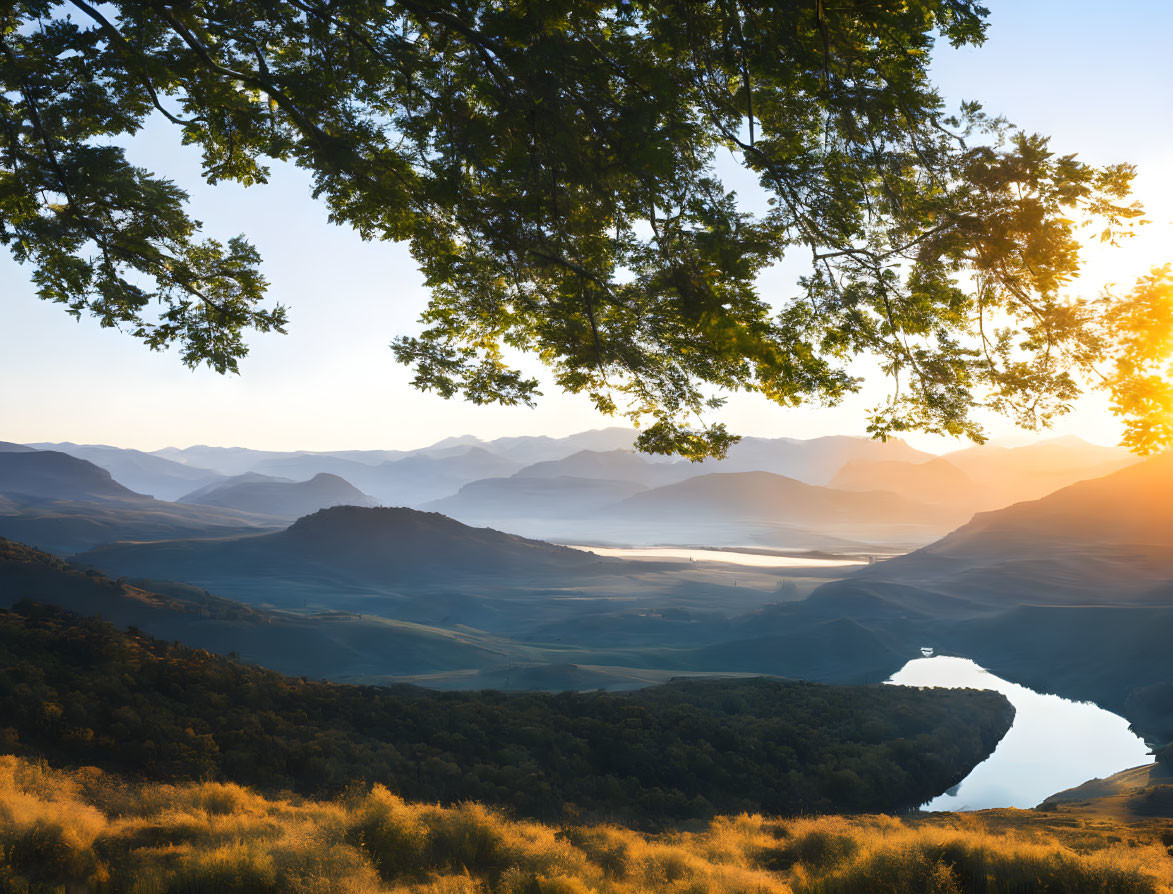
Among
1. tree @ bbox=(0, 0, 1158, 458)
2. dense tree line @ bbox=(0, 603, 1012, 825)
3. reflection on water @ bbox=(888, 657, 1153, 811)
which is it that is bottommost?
reflection on water @ bbox=(888, 657, 1153, 811)

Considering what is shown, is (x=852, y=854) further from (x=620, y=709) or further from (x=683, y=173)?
(x=620, y=709)

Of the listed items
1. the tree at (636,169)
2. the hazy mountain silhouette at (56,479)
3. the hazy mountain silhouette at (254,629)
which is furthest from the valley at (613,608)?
the hazy mountain silhouette at (56,479)

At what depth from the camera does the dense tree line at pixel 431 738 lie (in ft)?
38.3

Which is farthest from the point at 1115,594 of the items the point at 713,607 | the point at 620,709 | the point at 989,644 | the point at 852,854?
the point at 852,854

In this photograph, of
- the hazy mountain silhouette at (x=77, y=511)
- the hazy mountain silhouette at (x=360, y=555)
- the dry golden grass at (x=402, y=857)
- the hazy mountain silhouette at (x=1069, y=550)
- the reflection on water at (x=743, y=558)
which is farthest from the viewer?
the reflection on water at (x=743, y=558)

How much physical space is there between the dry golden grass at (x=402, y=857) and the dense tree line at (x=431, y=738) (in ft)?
10.9

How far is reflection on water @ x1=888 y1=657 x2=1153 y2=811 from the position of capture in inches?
1198

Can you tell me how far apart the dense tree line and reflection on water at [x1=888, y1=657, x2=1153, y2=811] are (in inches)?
136

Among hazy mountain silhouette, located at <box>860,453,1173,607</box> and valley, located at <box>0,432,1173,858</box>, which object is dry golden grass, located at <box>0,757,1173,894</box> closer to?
valley, located at <box>0,432,1173,858</box>

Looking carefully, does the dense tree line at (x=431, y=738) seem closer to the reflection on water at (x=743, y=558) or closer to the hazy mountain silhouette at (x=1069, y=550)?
the hazy mountain silhouette at (x=1069, y=550)

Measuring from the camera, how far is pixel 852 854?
295 inches

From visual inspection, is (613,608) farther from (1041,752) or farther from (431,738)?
(431,738)

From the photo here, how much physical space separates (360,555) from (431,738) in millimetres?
89536

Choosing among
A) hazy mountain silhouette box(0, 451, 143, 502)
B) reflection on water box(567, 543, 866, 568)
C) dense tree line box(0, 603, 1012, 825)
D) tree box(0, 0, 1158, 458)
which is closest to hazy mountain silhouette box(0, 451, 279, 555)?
hazy mountain silhouette box(0, 451, 143, 502)
